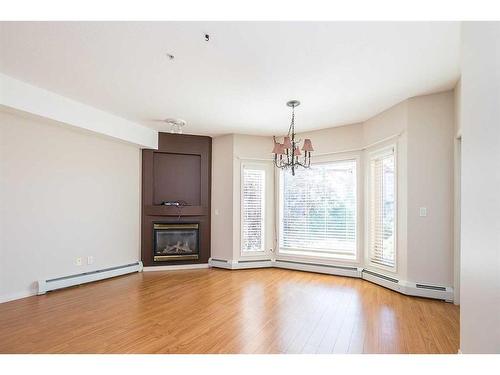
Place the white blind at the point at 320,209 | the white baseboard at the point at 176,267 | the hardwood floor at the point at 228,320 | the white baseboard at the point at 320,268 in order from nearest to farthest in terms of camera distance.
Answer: the hardwood floor at the point at 228,320 → the white baseboard at the point at 320,268 → the white blind at the point at 320,209 → the white baseboard at the point at 176,267

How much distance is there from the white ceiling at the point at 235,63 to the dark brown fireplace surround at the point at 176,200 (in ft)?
4.76

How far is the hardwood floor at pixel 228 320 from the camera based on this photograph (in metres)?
2.54

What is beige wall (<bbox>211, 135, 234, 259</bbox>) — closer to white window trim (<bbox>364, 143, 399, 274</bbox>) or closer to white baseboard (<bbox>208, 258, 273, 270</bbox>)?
white baseboard (<bbox>208, 258, 273, 270</bbox>)

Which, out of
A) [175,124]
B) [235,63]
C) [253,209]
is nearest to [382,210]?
[253,209]

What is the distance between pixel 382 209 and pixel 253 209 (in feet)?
8.20

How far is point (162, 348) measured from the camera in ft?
8.18

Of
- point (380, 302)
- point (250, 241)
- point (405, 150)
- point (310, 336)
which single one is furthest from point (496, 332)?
point (250, 241)

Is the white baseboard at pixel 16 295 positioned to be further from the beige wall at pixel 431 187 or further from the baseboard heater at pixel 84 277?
the beige wall at pixel 431 187

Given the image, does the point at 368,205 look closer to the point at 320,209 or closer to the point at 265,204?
the point at 320,209

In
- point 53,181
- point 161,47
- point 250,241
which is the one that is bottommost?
point 250,241

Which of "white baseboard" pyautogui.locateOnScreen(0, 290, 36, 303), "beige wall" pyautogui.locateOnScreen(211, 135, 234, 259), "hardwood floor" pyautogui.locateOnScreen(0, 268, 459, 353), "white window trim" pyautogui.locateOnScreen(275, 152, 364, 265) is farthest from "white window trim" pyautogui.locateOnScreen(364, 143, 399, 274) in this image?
"white baseboard" pyautogui.locateOnScreen(0, 290, 36, 303)

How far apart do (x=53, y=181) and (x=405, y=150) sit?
5.21m

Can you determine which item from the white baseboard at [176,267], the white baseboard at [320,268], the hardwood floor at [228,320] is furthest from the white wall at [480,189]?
the white baseboard at [176,267]
